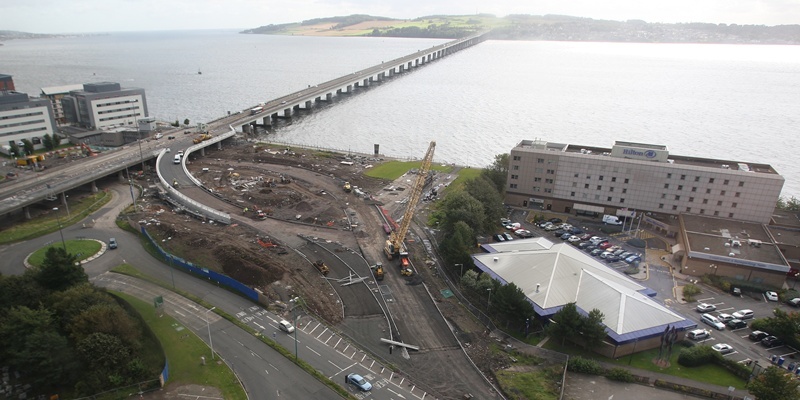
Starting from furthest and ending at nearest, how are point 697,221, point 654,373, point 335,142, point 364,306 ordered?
point 335,142, point 697,221, point 364,306, point 654,373

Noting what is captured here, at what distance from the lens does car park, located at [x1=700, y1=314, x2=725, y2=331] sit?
47.5m

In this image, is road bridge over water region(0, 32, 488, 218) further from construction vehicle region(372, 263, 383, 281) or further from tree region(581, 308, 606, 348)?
tree region(581, 308, 606, 348)

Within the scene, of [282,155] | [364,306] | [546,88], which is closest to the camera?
[364,306]

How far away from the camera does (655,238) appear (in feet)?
222

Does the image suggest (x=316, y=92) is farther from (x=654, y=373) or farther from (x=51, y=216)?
(x=654, y=373)

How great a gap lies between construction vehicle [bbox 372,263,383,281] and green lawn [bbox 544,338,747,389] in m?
19.9

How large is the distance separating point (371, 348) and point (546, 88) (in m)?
180

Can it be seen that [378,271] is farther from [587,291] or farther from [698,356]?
[698,356]

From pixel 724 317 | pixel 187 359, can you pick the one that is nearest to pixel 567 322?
pixel 724 317

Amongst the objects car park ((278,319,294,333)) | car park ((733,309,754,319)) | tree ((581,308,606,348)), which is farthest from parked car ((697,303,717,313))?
car park ((278,319,294,333))

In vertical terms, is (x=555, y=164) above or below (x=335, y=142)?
above

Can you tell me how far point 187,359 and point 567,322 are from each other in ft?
114

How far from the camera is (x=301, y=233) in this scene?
215ft

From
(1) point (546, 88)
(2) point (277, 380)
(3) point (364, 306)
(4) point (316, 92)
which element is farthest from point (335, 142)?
(1) point (546, 88)
